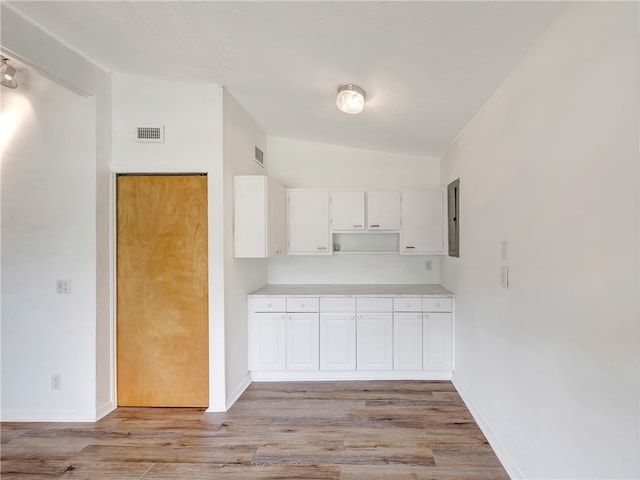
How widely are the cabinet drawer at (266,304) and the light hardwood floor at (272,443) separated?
0.83 m

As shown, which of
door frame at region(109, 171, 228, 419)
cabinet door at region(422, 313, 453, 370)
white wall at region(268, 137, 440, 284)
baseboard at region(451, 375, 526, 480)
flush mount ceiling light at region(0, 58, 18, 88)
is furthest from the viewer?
white wall at region(268, 137, 440, 284)

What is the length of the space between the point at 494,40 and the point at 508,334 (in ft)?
5.65

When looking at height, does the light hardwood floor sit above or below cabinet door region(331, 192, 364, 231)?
below

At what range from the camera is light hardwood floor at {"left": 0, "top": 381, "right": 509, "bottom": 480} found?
6.40ft

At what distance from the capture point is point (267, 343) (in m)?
3.19

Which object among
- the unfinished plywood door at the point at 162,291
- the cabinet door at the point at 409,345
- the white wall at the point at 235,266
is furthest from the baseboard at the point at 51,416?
the cabinet door at the point at 409,345

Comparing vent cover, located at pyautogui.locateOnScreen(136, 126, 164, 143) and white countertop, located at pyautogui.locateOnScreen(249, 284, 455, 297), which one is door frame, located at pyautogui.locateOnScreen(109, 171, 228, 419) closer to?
vent cover, located at pyautogui.locateOnScreen(136, 126, 164, 143)

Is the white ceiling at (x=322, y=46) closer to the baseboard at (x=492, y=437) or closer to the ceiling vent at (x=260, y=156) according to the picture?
the ceiling vent at (x=260, y=156)

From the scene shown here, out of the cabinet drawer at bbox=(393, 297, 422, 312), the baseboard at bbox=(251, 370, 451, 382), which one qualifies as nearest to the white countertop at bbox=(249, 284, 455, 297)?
the cabinet drawer at bbox=(393, 297, 422, 312)

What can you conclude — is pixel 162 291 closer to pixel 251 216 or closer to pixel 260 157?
pixel 251 216

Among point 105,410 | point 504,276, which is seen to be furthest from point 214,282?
point 504,276

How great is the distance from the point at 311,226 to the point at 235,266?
3.53 ft

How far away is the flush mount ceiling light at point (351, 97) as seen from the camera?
224cm

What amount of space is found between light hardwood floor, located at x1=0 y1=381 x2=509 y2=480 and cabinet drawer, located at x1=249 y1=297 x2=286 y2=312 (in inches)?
32.7
